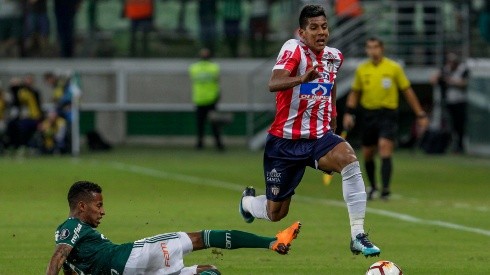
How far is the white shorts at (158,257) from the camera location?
10.6 m

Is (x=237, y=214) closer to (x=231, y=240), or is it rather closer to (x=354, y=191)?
(x=354, y=191)

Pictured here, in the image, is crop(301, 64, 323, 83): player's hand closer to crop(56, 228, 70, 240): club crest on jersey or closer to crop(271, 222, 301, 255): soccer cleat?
crop(271, 222, 301, 255): soccer cleat

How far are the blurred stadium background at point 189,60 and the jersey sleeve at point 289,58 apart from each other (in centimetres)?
2275

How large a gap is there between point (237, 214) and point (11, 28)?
22.4 meters

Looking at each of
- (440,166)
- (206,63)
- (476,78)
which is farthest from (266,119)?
(440,166)

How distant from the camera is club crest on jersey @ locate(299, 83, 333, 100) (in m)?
13.1

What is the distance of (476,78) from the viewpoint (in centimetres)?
3388

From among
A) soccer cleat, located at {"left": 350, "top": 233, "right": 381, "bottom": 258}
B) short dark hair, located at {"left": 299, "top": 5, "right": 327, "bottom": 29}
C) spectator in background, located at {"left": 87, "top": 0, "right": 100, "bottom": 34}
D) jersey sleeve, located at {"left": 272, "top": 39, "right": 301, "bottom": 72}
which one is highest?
short dark hair, located at {"left": 299, "top": 5, "right": 327, "bottom": 29}

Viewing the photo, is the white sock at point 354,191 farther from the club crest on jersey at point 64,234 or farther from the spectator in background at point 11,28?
the spectator in background at point 11,28

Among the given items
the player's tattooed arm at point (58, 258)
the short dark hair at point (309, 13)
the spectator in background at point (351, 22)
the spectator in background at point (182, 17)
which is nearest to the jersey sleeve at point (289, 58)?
the short dark hair at point (309, 13)

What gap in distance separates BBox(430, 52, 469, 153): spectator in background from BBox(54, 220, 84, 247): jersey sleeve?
23682 millimetres

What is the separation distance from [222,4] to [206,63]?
3818 mm

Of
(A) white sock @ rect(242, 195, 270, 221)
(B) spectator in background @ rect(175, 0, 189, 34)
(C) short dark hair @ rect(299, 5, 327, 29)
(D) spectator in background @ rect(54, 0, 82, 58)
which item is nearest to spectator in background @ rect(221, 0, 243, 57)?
(B) spectator in background @ rect(175, 0, 189, 34)

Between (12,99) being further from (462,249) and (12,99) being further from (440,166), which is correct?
(462,249)
